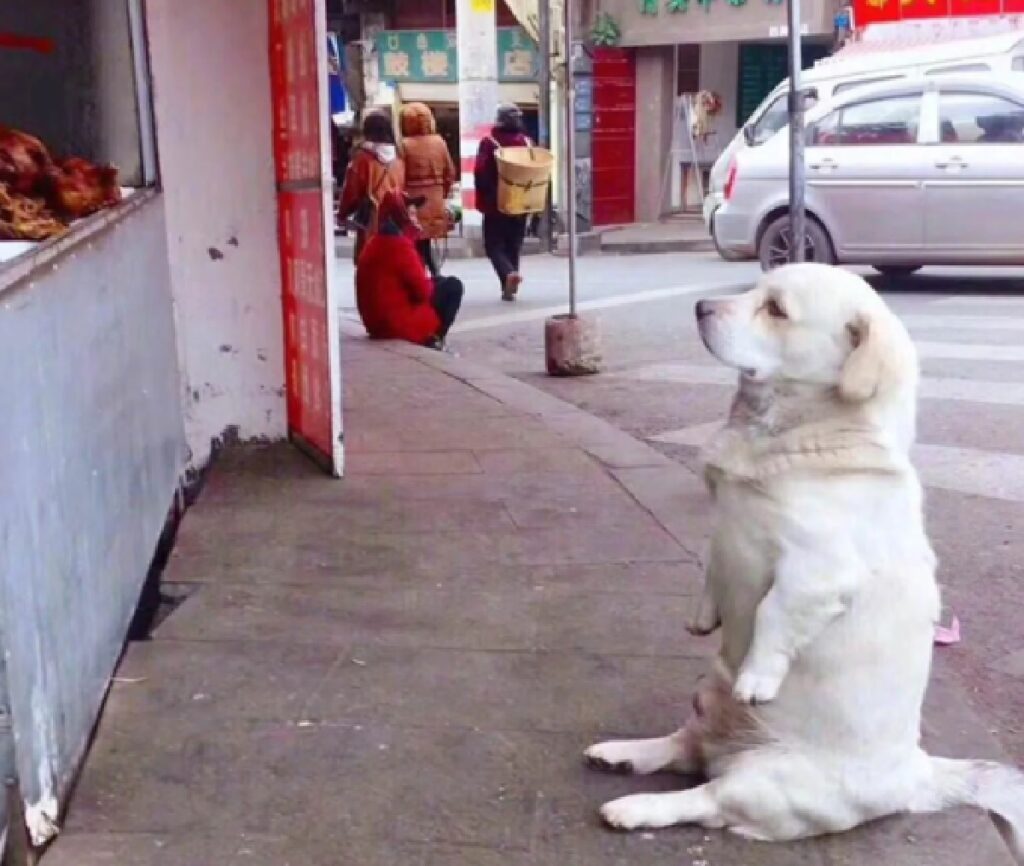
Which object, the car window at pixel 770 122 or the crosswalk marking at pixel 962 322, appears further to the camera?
the car window at pixel 770 122

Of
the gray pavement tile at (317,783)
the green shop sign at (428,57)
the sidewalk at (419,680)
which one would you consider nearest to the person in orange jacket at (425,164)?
the sidewalk at (419,680)

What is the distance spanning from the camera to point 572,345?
903cm

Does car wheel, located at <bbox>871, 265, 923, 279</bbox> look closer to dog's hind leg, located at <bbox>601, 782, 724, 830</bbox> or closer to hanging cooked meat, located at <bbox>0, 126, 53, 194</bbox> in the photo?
hanging cooked meat, located at <bbox>0, 126, 53, 194</bbox>

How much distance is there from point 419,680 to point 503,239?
9794mm

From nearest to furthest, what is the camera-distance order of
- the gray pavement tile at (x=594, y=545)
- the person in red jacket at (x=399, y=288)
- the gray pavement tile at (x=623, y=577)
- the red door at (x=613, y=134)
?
1. the gray pavement tile at (x=623, y=577)
2. the gray pavement tile at (x=594, y=545)
3. the person in red jacket at (x=399, y=288)
4. the red door at (x=613, y=134)

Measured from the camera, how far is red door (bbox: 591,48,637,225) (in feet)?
71.5

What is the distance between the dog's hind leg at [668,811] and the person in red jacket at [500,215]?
10310mm

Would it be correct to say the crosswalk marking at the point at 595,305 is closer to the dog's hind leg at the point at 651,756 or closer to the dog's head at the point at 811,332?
the dog's hind leg at the point at 651,756

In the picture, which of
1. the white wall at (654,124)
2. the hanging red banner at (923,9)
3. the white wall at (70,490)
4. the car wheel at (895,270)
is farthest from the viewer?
the white wall at (654,124)

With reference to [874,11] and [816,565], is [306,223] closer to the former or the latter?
[816,565]

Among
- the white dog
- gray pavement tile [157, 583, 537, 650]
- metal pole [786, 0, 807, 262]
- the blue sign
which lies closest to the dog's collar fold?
the white dog

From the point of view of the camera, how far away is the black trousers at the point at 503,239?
43.0ft

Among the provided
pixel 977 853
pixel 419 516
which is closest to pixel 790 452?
pixel 977 853

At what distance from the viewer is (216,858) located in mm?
2865
